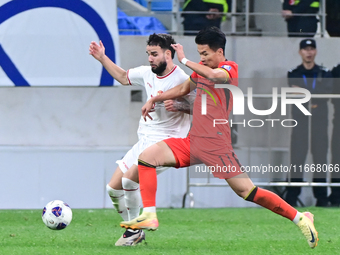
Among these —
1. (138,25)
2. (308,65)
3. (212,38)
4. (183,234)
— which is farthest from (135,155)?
(138,25)

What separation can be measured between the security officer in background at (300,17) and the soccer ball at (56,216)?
18.4ft

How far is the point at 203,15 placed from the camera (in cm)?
990

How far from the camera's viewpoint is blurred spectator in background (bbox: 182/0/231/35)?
985 cm

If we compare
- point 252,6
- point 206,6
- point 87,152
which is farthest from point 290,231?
point 252,6

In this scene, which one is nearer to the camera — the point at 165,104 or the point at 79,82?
the point at 165,104

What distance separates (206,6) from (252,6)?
1.65 m

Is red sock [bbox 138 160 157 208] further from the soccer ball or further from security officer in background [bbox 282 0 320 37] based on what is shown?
security officer in background [bbox 282 0 320 37]

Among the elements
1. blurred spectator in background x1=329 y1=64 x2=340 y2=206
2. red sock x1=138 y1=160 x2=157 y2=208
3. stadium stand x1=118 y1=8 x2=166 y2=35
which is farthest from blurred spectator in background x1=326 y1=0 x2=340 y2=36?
red sock x1=138 y1=160 x2=157 y2=208

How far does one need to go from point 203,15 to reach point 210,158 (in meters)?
4.89

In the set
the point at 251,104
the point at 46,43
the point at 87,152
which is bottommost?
the point at 87,152

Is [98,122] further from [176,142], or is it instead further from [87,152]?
[176,142]

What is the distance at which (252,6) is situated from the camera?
11.2m

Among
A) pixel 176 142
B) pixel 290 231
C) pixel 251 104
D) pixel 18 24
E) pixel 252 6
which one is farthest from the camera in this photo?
pixel 252 6

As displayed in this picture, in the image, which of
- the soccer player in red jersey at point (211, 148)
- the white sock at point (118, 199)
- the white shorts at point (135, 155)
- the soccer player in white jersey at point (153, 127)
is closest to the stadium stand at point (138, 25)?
the soccer player in white jersey at point (153, 127)
